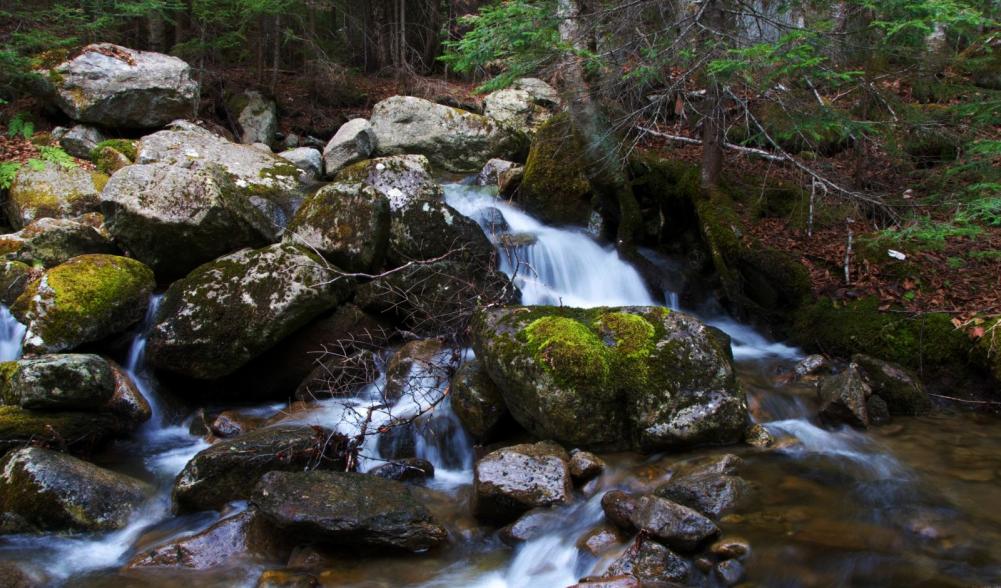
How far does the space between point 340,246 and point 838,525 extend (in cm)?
550

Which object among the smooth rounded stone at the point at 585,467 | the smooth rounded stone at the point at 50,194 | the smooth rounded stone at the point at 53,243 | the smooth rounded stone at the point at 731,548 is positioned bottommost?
the smooth rounded stone at the point at 585,467

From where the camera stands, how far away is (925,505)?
446 centimetres

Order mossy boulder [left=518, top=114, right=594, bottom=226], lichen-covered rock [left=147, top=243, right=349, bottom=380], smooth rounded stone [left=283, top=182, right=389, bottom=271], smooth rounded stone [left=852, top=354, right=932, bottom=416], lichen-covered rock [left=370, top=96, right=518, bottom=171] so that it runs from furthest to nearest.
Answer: lichen-covered rock [left=370, top=96, right=518, bottom=171]
mossy boulder [left=518, top=114, right=594, bottom=226]
smooth rounded stone [left=283, top=182, right=389, bottom=271]
lichen-covered rock [left=147, top=243, right=349, bottom=380]
smooth rounded stone [left=852, top=354, right=932, bottom=416]

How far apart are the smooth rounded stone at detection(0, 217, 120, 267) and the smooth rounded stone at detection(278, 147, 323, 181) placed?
155 inches

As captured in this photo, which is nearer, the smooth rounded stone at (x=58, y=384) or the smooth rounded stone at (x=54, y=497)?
the smooth rounded stone at (x=54, y=497)

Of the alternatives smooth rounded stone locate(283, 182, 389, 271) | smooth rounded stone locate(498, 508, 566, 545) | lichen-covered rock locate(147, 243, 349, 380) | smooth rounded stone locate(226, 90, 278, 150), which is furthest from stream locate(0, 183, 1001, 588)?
smooth rounded stone locate(226, 90, 278, 150)

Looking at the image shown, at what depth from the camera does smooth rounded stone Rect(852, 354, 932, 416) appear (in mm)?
5971

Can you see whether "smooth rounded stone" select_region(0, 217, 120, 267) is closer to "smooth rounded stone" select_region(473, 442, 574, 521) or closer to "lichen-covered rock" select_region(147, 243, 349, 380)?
"lichen-covered rock" select_region(147, 243, 349, 380)

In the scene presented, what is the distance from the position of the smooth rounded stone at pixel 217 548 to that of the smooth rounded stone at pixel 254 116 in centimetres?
1027

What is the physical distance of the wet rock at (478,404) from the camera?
5664 mm

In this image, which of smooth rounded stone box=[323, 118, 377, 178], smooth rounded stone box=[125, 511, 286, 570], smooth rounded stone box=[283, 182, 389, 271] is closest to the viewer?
smooth rounded stone box=[125, 511, 286, 570]

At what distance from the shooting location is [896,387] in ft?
19.8

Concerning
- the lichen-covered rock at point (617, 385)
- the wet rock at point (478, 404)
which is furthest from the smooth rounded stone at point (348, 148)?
the lichen-covered rock at point (617, 385)

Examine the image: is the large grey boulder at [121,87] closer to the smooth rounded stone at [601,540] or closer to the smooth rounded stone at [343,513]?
the smooth rounded stone at [343,513]
